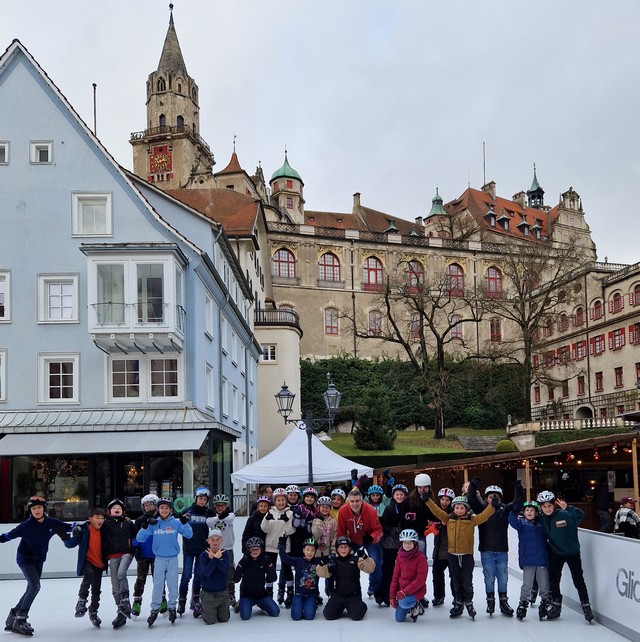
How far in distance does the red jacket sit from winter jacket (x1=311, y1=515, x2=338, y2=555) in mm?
119

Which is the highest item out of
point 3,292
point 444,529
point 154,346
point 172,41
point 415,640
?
point 172,41

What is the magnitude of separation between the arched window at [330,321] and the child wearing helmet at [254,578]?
6618 cm

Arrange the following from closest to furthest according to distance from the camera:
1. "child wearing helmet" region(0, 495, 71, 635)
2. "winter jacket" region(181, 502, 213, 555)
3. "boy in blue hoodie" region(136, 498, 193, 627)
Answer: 1. "child wearing helmet" region(0, 495, 71, 635)
2. "boy in blue hoodie" region(136, 498, 193, 627)
3. "winter jacket" region(181, 502, 213, 555)

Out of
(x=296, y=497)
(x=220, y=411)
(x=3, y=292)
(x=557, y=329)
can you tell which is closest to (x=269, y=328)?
(x=220, y=411)

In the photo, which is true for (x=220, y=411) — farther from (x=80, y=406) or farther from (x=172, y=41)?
(x=172, y=41)

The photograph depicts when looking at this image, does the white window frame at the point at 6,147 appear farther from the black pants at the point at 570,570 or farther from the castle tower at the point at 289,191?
the castle tower at the point at 289,191

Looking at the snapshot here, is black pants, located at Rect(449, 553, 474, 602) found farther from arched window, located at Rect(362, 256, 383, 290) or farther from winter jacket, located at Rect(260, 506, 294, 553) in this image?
arched window, located at Rect(362, 256, 383, 290)

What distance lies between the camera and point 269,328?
1949 inches

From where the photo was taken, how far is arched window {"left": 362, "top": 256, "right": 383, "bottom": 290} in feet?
268

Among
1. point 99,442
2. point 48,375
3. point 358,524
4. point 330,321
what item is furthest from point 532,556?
point 330,321

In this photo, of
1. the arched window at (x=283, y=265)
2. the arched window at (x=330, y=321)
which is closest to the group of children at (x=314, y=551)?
the arched window at (x=330, y=321)

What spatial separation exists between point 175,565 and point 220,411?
→ 17629 mm

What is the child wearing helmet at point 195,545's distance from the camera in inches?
490

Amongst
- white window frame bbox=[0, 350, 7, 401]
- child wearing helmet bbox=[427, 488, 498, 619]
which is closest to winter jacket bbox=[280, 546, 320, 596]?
child wearing helmet bbox=[427, 488, 498, 619]
